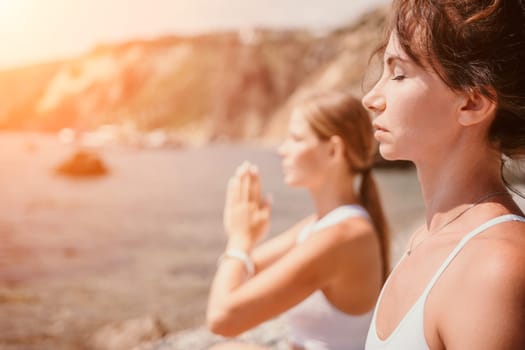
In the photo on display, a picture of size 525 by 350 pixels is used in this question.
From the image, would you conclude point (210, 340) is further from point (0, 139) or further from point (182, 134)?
point (182, 134)

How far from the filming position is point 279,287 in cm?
153

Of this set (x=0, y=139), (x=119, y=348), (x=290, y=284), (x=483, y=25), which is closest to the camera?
(x=483, y=25)

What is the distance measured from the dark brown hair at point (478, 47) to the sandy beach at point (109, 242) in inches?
254

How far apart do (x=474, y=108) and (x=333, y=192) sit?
0.95 meters

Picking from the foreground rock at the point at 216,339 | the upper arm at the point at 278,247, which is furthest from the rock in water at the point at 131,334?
the upper arm at the point at 278,247

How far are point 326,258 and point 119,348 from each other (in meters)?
4.20

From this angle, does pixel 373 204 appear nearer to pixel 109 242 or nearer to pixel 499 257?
pixel 499 257

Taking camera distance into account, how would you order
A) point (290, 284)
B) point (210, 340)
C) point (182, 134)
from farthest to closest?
point (182, 134)
point (210, 340)
point (290, 284)

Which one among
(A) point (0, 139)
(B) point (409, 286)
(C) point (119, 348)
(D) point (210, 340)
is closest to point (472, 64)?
(B) point (409, 286)

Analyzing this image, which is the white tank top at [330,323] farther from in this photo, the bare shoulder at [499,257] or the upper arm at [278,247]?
the bare shoulder at [499,257]

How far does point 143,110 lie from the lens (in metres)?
74.1

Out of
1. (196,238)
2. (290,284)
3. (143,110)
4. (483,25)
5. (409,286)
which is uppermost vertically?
(143,110)

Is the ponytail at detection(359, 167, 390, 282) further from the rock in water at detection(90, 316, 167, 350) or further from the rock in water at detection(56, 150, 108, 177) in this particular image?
the rock in water at detection(56, 150, 108, 177)

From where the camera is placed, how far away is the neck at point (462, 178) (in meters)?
0.93
